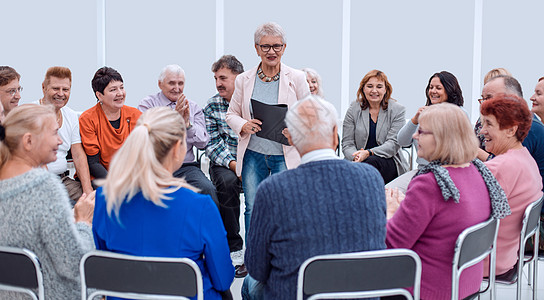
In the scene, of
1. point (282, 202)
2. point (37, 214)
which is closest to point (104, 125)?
point (37, 214)

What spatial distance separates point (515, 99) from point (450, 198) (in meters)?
0.85

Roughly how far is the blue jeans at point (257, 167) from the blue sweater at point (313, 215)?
159 centimetres

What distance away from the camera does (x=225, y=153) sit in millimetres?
3818

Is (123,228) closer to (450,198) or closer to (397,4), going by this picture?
(450,198)

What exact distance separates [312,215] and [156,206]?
493 millimetres

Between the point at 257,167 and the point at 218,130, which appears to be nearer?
the point at 257,167

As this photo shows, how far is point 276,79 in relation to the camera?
317cm

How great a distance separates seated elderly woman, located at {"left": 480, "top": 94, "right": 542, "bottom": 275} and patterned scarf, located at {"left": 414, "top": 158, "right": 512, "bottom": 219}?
11.5 inches

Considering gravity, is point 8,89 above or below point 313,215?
above

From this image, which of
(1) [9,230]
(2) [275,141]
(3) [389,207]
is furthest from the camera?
(2) [275,141]

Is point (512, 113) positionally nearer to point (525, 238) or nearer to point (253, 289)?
point (525, 238)

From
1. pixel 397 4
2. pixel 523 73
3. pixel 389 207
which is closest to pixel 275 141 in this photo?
pixel 389 207

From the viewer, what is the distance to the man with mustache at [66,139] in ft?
11.2

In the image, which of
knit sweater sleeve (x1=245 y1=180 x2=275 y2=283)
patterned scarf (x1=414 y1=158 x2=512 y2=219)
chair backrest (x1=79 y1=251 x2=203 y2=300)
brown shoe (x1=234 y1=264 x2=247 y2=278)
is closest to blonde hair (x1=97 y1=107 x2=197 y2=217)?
chair backrest (x1=79 y1=251 x2=203 y2=300)
